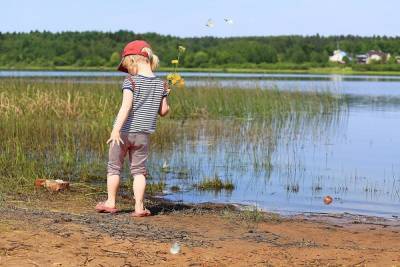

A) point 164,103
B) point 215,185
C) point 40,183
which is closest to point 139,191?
point 164,103

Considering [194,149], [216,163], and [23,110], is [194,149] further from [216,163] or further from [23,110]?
[23,110]

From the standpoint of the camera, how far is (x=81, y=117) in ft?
50.8

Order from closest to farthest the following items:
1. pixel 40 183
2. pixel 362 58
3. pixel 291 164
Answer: pixel 40 183 → pixel 291 164 → pixel 362 58

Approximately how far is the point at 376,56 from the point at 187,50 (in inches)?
1694

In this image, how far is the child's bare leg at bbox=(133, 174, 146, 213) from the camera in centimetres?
627

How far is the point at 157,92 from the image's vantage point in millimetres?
6312

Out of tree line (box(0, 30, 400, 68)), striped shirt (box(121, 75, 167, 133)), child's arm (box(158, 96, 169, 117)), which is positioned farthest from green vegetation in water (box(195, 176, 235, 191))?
tree line (box(0, 30, 400, 68))

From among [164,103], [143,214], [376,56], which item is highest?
[376,56]

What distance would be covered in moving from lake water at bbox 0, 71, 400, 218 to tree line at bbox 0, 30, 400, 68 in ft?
49.6

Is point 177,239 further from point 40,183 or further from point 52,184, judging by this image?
point 40,183

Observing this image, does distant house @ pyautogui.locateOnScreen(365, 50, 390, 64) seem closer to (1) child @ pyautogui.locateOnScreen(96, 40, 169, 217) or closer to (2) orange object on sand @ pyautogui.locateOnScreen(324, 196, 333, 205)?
(2) orange object on sand @ pyautogui.locateOnScreen(324, 196, 333, 205)

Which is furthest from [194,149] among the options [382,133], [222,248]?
[222,248]

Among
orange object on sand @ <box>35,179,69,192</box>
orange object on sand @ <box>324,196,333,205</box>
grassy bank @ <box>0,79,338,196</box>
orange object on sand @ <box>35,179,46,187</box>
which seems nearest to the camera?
orange object on sand @ <box>35,179,69,192</box>

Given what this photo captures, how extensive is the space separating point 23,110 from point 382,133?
9016 mm
